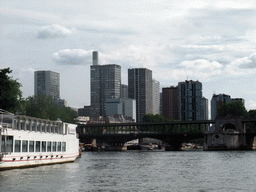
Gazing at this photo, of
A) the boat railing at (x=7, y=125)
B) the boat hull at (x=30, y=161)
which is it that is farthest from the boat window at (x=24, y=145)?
the boat railing at (x=7, y=125)

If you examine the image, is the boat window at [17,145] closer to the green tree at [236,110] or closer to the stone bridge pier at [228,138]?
the stone bridge pier at [228,138]

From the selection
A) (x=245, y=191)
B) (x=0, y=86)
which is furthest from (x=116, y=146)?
(x=245, y=191)

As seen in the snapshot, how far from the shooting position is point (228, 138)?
489 ft

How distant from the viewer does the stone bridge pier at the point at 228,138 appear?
14875cm

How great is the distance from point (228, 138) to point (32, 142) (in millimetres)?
104808

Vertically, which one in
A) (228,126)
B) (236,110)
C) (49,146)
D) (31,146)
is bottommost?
(49,146)

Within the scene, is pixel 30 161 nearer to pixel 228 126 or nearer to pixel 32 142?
pixel 32 142

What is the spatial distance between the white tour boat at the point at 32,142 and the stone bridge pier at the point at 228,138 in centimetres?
8793

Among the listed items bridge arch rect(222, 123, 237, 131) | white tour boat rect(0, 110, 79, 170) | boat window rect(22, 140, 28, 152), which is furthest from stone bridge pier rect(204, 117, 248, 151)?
boat window rect(22, 140, 28, 152)

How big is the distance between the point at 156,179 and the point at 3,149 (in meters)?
16.0

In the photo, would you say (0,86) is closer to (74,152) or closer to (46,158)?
(74,152)

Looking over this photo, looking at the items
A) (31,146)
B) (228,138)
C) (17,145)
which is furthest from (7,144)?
(228,138)

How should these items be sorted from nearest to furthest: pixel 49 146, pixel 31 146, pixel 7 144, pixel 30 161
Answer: pixel 7 144
pixel 30 161
pixel 31 146
pixel 49 146

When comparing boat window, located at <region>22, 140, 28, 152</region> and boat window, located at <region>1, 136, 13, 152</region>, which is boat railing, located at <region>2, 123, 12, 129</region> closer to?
boat window, located at <region>1, 136, 13, 152</region>
